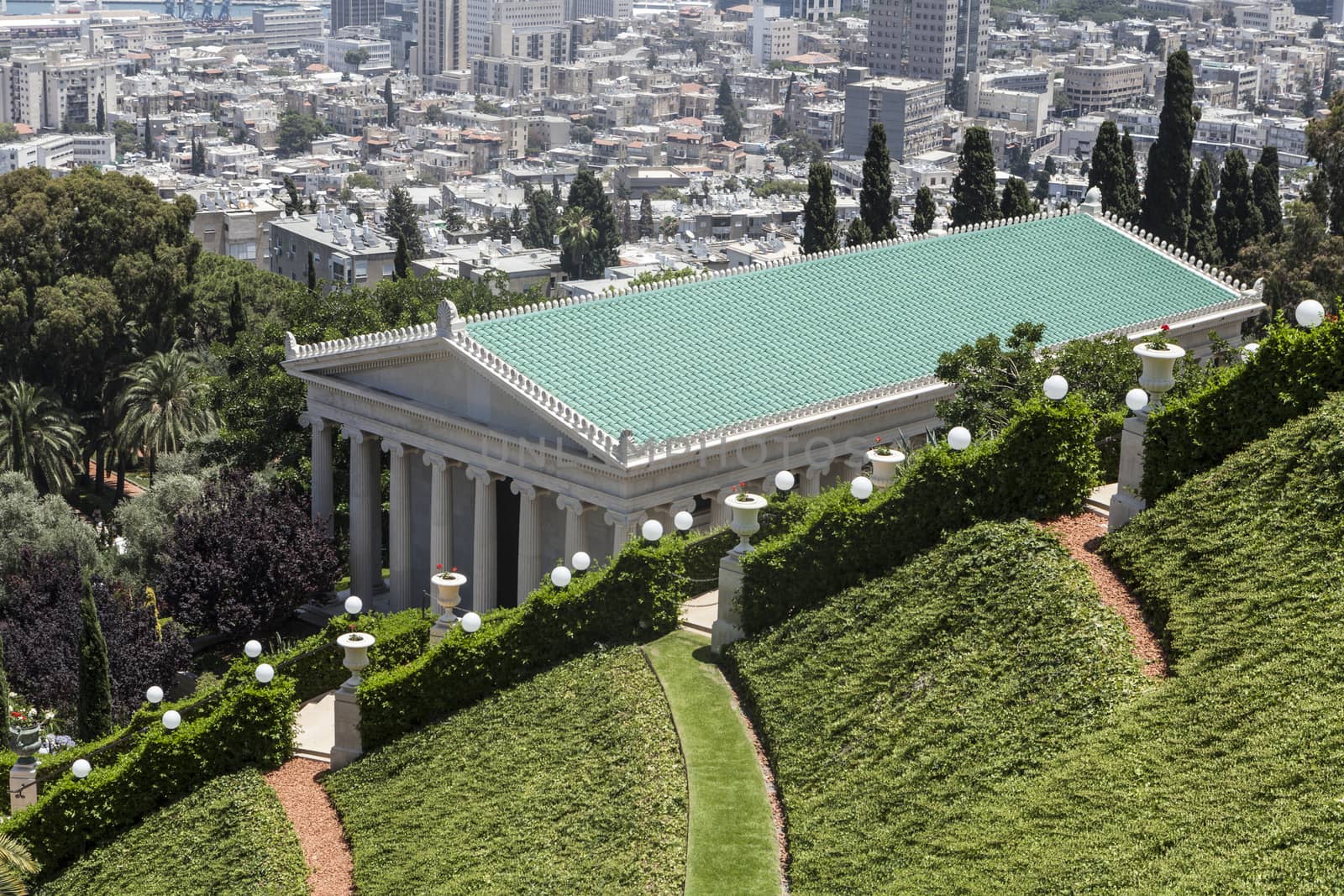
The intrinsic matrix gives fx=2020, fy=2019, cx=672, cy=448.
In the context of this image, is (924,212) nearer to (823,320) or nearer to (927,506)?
(823,320)

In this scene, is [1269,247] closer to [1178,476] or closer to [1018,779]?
[1178,476]

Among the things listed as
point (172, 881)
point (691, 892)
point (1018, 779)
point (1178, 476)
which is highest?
point (1178, 476)

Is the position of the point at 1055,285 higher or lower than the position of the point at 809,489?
higher

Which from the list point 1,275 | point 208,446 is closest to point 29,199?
point 1,275

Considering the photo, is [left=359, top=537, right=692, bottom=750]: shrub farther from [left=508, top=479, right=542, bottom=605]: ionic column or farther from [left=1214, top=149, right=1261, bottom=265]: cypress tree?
[left=1214, top=149, right=1261, bottom=265]: cypress tree

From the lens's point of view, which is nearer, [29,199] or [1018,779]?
[1018,779]

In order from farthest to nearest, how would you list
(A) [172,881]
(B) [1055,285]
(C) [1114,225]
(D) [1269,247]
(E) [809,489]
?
(D) [1269,247] → (C) [1114,225] → (B) [1055,285] → (E) [809,489] → (A) [172,881]

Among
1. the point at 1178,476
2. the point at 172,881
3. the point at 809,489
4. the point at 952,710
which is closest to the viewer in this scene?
the point at 952,710
